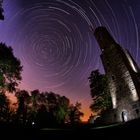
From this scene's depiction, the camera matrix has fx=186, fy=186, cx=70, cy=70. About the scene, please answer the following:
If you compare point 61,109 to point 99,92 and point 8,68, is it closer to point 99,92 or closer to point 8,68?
point 99,92

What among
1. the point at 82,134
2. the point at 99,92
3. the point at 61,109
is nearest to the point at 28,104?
the point at 61,109

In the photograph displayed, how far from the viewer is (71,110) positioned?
49.7 meters

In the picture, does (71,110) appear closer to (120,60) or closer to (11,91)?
(120,60)

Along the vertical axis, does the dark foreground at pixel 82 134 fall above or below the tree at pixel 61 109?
below

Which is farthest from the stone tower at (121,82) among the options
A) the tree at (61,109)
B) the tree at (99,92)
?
the tree at (61,109)

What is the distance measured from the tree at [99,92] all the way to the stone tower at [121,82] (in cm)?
434

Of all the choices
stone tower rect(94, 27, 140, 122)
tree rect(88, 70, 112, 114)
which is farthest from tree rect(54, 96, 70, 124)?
stone tower rect(94, 27, 140, 122)

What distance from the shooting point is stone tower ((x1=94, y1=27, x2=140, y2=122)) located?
2706 centimetres

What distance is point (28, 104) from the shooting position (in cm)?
4544

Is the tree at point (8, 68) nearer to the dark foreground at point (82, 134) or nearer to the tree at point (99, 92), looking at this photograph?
the dark foreground at point (82, 134)

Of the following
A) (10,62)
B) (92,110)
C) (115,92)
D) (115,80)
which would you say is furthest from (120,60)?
(10,62)

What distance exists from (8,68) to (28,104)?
2386 centimetres

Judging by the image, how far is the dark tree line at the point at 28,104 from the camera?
75.5ft

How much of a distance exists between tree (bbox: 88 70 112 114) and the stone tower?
14.2ft
